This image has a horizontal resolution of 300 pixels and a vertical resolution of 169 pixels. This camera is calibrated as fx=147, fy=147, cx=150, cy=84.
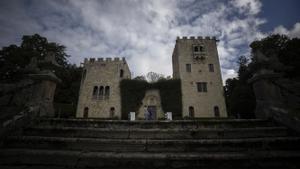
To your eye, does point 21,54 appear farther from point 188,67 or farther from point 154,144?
point 154,144

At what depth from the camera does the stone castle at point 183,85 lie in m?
20.2

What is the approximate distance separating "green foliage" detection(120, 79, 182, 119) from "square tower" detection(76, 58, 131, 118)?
0.99m

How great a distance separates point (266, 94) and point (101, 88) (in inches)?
833

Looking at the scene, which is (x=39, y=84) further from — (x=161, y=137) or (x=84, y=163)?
(x=161, y=137)

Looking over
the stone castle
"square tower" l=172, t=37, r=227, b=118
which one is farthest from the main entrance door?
"square tower" l=172, t=37, r=227, b=118

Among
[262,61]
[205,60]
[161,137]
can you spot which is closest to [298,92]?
[262,61]

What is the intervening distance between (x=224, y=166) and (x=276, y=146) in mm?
1266

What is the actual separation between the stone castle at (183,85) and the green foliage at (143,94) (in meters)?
0.62

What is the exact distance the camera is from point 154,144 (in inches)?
115

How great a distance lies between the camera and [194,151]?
2.85 meters

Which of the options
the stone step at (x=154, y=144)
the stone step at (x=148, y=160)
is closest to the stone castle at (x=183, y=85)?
the stone step at (x=154, y=144)

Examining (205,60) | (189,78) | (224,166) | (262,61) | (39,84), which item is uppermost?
(205,60)

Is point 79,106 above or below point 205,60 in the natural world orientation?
below

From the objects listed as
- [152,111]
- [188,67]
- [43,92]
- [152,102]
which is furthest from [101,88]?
[43,92]
